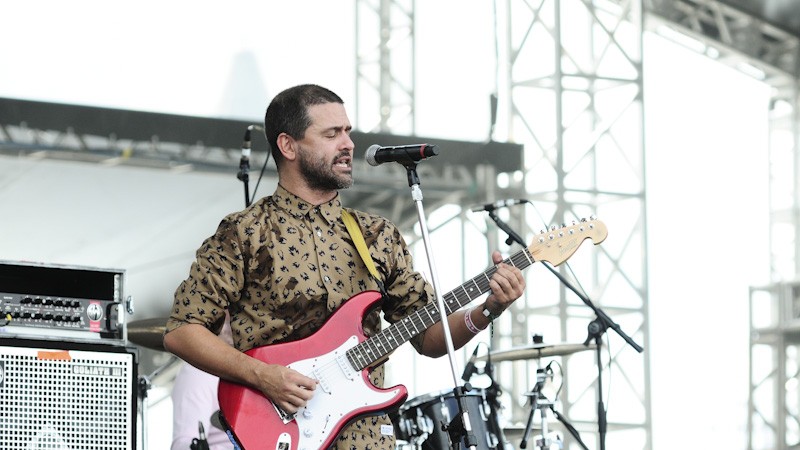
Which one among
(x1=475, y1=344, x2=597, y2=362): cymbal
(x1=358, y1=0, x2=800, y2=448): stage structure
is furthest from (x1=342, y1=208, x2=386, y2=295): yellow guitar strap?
(x1=358, y1=0, x2=800, y2=448): stage structure

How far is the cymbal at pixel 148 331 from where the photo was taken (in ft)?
15.9

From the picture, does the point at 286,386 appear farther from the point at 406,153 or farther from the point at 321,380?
the point at 406,153

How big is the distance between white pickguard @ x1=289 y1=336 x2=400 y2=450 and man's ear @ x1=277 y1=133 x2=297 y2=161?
20.3 inches

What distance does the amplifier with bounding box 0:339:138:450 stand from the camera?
3.30 m

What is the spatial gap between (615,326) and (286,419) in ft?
7.03

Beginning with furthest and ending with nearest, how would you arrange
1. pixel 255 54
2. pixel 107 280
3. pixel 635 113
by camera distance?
pixel 635 113 → pixel 255 54 → pixel 107 280

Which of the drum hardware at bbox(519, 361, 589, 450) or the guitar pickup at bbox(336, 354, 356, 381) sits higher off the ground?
the guitar pickup at bbox(336, 354, 356, 381)

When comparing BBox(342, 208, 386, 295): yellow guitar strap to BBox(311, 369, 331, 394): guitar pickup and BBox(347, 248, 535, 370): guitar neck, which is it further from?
BBox(311, 369, 331, 394): guitar pickup

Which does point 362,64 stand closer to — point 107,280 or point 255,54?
point 255,54

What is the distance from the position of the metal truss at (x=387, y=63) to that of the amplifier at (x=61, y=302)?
424 centimetres

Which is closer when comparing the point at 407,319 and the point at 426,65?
the point at 407,319

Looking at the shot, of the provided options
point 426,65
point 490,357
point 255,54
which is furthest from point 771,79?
point 490,357

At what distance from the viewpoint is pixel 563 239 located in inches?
134

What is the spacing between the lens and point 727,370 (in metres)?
7.96
